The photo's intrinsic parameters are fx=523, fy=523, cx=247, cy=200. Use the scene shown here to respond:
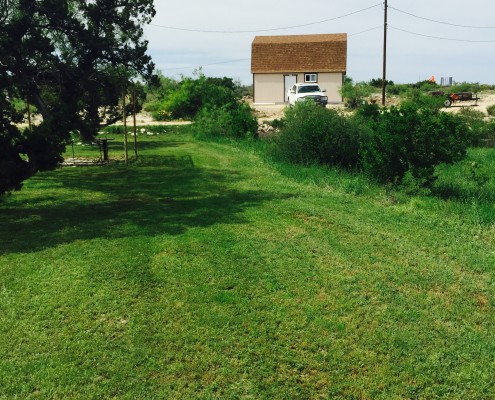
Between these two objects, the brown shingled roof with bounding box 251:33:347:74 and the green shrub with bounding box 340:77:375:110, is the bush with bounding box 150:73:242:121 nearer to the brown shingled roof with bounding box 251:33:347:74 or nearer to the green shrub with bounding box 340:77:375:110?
the green shrub with bounding box 340:77:375:110

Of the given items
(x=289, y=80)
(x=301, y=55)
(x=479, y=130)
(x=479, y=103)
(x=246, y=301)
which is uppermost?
(x=301, y=55)

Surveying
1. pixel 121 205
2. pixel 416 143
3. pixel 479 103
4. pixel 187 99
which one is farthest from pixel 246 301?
pixel 479 103

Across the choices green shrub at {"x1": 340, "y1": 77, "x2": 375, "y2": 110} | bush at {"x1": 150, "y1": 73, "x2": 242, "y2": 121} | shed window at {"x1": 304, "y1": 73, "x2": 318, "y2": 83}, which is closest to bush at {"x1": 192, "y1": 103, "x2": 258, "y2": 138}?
Answer: bush at {"x1": 150, "y1": 73, "x2": 242, "y2": 121}

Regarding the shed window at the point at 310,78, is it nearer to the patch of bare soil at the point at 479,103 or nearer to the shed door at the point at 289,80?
the shed door at the point at 289,80

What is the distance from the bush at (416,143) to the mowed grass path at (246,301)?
3.93ft

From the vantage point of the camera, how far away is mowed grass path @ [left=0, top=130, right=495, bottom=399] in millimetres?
4641

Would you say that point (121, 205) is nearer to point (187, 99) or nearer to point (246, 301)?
point (246, 301)

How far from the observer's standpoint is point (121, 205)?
35.3 feet

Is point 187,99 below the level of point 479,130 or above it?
above

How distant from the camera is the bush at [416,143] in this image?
11.0 metres

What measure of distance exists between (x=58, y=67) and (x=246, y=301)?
1111 cm

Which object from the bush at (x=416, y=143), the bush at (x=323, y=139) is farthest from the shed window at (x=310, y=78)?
the bush at (x=416, y=143)

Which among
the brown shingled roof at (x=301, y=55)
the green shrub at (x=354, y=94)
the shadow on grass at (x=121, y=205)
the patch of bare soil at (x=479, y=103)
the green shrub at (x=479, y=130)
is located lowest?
the shadow on grass at (x=121, y=205)

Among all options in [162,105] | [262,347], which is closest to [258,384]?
[262,347]
